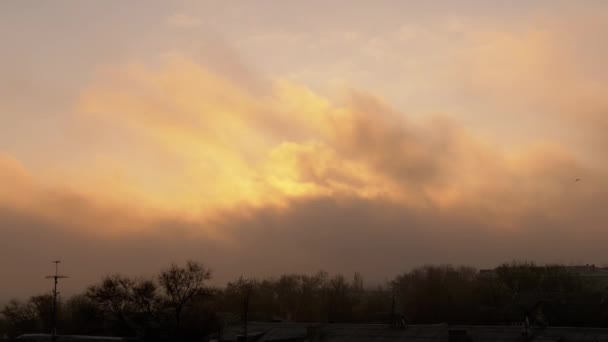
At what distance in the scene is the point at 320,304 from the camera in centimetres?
15462

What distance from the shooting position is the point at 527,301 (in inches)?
3863

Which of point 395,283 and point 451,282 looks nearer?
point 451,282

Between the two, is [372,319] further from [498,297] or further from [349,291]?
[349,291]

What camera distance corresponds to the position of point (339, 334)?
63.8 m

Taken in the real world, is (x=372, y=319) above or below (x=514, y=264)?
below

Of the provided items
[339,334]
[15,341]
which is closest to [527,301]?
[339,334]

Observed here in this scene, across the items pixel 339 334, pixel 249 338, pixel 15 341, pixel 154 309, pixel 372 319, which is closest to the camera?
pixel 339 334

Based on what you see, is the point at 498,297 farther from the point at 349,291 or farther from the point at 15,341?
the point at 15,341

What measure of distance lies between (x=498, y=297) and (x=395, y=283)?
5194cm

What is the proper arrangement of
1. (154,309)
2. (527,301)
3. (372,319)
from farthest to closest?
(372,319) → (527,301) → (154,309)

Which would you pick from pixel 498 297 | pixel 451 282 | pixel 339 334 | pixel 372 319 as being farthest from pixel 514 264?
pixel 339 334

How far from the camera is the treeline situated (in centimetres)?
8675

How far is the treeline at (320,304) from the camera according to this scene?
3415 inches

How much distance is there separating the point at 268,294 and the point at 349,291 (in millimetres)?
21089
